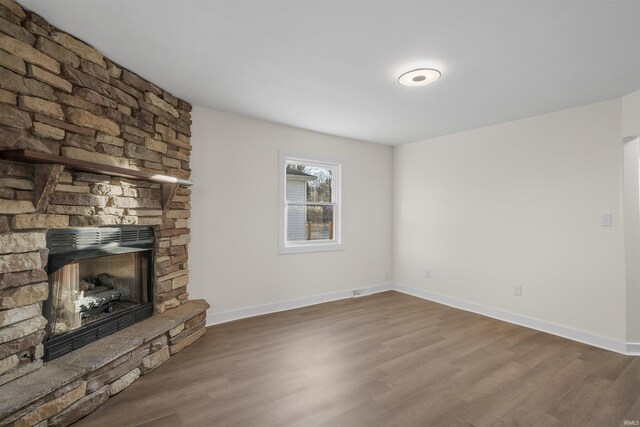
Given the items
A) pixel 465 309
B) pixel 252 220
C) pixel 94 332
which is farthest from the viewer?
pixel 465 309

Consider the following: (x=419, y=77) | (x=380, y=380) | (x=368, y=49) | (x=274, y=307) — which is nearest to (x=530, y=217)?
(x=419, y=77)

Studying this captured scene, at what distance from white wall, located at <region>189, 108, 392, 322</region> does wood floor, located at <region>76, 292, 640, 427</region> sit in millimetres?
562

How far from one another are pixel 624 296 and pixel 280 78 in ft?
12.8

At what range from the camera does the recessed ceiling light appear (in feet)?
8.47

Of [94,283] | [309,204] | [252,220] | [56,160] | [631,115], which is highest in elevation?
[631,115]

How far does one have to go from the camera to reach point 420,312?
4207 mm

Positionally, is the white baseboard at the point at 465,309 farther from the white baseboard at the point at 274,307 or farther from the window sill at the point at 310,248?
the window sill at the point at 310,248

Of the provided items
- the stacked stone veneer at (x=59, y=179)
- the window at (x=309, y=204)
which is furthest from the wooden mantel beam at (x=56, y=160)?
the window at (x=309, y=204)

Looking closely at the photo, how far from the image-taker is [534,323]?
3686mm

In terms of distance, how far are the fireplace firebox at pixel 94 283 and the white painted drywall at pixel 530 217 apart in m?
3.90

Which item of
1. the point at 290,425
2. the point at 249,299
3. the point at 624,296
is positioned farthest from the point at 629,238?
the point at 249,299

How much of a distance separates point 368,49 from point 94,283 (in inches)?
113

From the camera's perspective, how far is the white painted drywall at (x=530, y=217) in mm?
3195

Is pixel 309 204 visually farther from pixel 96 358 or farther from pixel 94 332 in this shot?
pixel 96 358
